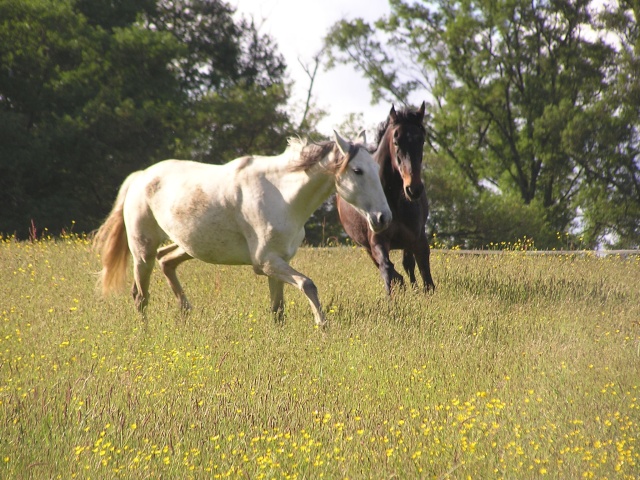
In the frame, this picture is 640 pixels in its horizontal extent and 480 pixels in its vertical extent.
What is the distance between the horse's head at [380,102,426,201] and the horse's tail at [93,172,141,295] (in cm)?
296

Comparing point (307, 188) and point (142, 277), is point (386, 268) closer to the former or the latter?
point (307, 188)

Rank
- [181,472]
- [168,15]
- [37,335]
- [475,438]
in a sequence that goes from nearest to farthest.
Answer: [181,472] < [475,438] < [37,335] < [168,15]

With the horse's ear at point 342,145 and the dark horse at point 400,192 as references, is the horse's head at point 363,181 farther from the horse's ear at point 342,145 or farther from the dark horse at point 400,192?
the dark horse at point 400,192

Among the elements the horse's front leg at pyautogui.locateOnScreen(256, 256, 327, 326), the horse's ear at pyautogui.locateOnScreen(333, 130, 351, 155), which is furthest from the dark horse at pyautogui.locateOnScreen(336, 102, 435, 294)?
the horse's front leg at pyautogui.locateOnScreen(256, 256, 327, 326)

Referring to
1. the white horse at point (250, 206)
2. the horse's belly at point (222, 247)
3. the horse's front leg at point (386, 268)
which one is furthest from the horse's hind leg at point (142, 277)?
the horse's front leg at point (386, 268)

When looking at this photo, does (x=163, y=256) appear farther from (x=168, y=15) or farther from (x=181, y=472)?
(x=168, y=15)

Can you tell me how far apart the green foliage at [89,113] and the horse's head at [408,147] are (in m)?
17.5

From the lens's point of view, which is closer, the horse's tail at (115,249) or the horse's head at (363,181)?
the horse's head at (363,181)

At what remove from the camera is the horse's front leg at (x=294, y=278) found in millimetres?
6762

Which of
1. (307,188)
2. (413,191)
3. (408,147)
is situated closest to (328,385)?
(307,188)

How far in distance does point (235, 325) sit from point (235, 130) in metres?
21.4

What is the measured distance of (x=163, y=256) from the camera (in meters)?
8.55

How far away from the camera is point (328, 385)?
5465 mm

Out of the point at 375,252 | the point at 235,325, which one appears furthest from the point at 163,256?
the point at 375,252
